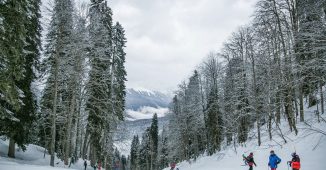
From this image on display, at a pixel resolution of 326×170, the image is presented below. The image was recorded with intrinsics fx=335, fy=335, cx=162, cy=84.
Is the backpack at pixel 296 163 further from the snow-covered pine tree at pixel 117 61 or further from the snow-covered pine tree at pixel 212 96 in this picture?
the snow-covered pine tree at pixel 212 96

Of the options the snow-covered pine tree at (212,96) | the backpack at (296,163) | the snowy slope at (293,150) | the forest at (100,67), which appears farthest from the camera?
the snow-covered pine tree at (212,96)

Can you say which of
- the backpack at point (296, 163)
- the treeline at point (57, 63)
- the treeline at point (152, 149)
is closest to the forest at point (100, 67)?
the treeline at point (57, 63)

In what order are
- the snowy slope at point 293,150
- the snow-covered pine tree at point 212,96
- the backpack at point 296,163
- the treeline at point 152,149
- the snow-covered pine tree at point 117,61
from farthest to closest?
1. the treeline at point 152,149
2. the snow-covered pine tree at point 212,96
3. the snow-covered pine tree at point 117,61
4. the snowy slope at point 293,150
5. the backpack at point 296,163

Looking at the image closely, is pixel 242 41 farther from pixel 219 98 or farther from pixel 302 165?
pixel 302 165

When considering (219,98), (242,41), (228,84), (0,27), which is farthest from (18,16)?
(219,98)

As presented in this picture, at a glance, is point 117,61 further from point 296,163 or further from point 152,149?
point 152,149

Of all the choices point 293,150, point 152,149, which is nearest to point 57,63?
point 293,150

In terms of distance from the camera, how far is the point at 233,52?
41062 millimetres

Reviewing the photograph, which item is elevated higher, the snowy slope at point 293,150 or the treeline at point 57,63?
the treeline at point 57,63

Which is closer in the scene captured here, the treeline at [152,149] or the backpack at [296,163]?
the backpack at [296,163]

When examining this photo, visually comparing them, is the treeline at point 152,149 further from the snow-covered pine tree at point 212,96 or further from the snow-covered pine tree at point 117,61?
the snow-covered pine tree at point 117,61

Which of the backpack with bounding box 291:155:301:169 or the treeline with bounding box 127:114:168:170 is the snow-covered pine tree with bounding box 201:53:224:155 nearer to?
the treeline with bounding box 127:114:168:170

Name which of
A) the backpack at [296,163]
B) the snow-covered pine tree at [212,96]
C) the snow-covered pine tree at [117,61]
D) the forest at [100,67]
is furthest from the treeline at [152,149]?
the backpack at [296,163]

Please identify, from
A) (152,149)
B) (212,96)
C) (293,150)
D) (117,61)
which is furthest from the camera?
(152,149)
